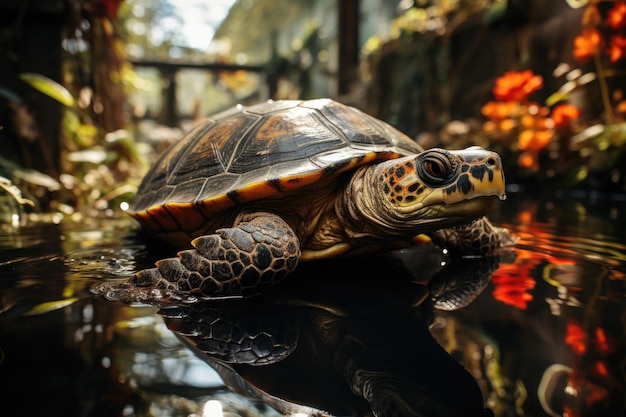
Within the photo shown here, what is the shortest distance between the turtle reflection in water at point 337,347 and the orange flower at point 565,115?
4.56m

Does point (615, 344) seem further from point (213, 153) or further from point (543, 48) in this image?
point (543, 48)

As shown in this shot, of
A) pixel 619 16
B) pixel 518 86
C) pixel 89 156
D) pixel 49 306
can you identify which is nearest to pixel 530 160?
pixel 518 86

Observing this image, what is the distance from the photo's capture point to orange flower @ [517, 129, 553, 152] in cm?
556

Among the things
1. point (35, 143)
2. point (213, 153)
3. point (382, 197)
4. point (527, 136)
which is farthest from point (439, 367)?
point (527, 136)

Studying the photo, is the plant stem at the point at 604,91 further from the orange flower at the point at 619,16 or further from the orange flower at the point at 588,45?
the orange flower at the point at 619,16

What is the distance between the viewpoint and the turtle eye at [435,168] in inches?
61.1

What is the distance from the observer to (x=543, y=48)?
272 inches

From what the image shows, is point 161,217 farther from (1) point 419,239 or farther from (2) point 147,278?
(1) point 419,239

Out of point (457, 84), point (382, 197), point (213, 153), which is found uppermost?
point (457, 84)

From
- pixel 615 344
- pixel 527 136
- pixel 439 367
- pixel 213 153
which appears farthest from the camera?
pixel 527 136

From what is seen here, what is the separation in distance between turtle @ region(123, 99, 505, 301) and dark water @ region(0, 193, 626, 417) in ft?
0.45

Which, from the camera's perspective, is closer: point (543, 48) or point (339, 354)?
point (339, 354)

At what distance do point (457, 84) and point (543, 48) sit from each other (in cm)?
186

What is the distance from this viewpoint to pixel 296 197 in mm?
1877
